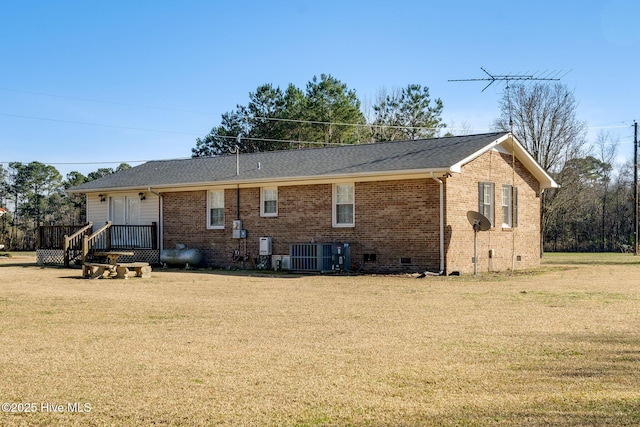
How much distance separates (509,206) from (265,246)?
27.7 feet

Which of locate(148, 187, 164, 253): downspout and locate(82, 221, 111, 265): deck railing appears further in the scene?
locate(148, 187, 164, 253): downspout

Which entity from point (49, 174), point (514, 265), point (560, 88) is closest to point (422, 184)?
point (514, 265)

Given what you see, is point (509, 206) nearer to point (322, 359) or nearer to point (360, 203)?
point (360, 203)

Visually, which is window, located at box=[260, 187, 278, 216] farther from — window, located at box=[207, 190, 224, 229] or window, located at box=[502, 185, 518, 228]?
window, located at box=[502, 185, 518, 228]

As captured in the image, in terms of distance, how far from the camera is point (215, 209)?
76.2 ft

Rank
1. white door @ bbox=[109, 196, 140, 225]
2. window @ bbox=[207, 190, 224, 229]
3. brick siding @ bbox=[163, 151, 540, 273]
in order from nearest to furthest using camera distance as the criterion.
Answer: brick siding @ bbox=[163, 151, 540, 273], window @ bbox=[207, 190, 224, 229], white door @ bbox=[109, 196, 140, 225]

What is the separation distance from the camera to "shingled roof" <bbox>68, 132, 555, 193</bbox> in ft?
62.9

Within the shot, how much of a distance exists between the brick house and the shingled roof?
59 millimetres

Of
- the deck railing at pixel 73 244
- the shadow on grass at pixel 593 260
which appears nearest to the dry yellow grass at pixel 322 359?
the deck railing at pixel 73 244

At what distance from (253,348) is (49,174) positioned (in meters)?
55.7

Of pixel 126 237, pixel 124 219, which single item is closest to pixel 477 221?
pixel 126 237

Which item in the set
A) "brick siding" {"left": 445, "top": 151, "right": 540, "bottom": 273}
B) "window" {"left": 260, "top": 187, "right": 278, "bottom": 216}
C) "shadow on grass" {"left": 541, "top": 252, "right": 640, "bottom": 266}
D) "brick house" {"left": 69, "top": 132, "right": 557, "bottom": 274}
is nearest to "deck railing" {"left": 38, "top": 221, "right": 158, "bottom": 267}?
"brick house" {"left": 69, "top": 132, "right": 557, "bottom": 274}

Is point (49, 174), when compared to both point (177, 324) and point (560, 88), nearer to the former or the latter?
point (560, 88)

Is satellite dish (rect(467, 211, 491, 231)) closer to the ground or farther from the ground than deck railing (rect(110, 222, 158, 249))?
farther from the ground
